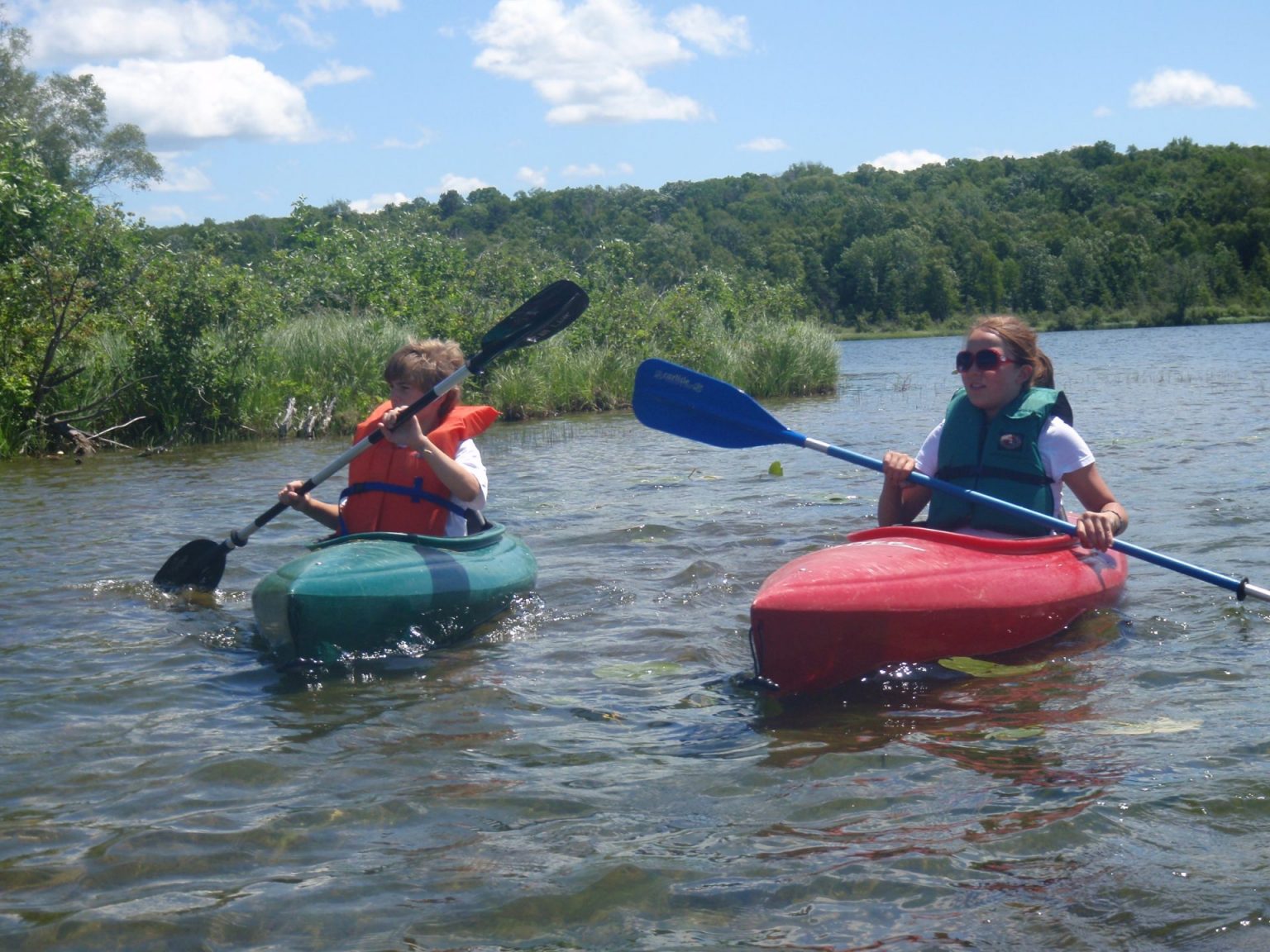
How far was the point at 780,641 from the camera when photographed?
12.9 feet

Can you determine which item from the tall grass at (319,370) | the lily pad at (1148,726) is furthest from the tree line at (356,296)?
the lily pad at (1148,726)

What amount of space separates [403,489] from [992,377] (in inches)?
89.9

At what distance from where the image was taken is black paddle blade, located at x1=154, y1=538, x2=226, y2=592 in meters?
5.84

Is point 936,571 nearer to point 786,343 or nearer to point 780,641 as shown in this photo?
point 780,641

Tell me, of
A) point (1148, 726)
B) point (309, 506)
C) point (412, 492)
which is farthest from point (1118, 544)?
point (309, 506)

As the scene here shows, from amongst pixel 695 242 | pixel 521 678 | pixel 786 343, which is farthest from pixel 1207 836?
pixel 695 242

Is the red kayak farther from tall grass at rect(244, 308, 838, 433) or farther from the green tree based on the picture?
the green tree

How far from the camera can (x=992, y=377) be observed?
4.70m

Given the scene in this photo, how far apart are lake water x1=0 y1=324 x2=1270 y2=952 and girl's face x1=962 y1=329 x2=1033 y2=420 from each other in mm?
908

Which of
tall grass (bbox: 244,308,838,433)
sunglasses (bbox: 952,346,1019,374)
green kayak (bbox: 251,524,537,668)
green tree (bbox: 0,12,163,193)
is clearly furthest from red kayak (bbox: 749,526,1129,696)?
green tree (bbox: 0,12,163,193)

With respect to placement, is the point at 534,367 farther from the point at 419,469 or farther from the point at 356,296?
the point at 419,469

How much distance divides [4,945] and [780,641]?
2.25 meters

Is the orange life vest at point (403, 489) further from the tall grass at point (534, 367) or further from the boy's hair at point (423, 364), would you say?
the tall grass at point (534, 367)

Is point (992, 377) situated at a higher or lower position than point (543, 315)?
lower
